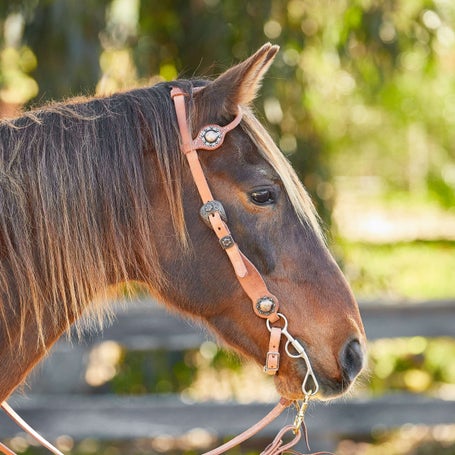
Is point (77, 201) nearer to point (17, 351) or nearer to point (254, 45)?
point (17, 351)

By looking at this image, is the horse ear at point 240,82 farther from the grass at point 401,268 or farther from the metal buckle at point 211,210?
the grass at point 401,268

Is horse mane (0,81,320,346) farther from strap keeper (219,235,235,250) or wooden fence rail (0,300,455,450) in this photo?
wooden fence rail (0,300,455,450)

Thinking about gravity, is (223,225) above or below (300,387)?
above

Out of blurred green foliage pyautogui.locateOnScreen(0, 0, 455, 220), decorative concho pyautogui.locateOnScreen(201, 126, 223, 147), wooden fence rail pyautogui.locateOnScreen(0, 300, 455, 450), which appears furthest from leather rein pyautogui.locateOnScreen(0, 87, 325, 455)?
blurred green foliage pyautogui.locateOnScreen(0, 0, 455, 220)

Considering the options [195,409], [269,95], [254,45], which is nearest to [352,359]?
[195,409]

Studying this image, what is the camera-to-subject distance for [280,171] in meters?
2.05

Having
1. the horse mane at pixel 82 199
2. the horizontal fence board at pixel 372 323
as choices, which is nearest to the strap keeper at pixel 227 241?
the horse mane at pixel 82 199

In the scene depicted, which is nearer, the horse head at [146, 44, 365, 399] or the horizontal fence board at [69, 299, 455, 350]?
the horse head at [146, 44, 365, 399]

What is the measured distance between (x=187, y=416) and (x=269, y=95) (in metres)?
2.15

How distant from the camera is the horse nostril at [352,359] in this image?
202 cm

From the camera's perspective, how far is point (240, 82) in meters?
1.98

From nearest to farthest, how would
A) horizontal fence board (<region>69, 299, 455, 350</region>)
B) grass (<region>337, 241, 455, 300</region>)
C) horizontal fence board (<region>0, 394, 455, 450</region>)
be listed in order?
1. horizontal fence board (<region>0, 394, 455, 450</region>)
2. horizontal fence board (<region>69, 299, 455, 350</region>)
3. grass (<region>337, 241, 455, 300</region>)

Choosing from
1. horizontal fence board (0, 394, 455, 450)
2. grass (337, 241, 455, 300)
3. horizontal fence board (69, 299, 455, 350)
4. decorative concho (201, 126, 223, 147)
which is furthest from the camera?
grass (337, 241, 455, 300)

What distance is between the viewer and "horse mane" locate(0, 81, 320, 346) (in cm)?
192
